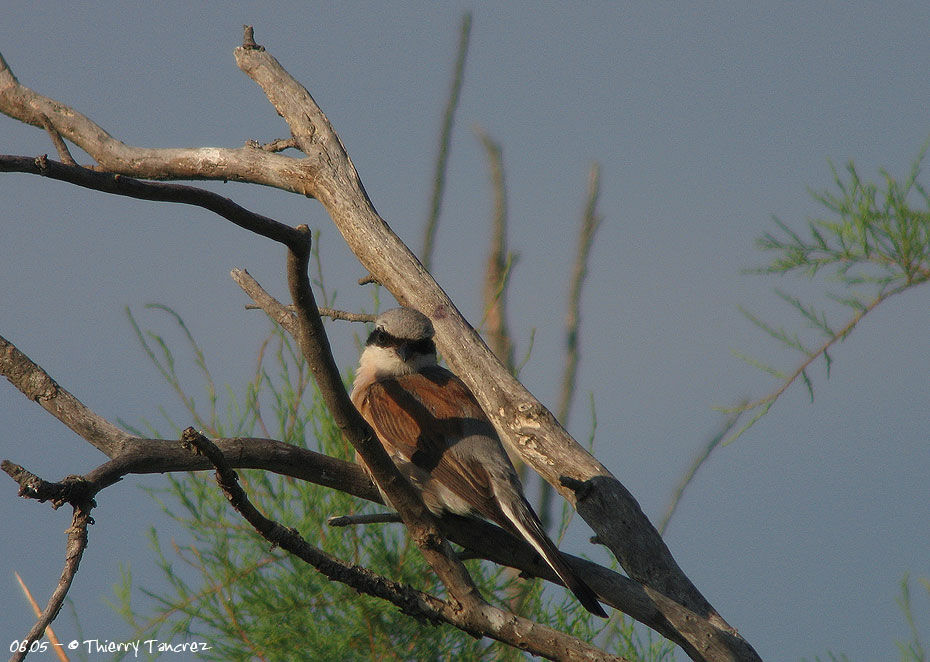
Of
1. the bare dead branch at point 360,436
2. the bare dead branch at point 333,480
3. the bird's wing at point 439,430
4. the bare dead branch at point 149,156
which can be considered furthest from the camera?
the bare dead branch at point 149,156

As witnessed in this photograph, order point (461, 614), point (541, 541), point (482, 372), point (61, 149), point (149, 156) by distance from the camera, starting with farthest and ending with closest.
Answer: point (149, 156)
point (482, 372)
point (541, 541)
point (461, 614)
point (61, 149)

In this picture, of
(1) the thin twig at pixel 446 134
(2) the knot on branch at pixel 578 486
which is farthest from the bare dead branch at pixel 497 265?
(2) the knot on branch at pixel 578 486

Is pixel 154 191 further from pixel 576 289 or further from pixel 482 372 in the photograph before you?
pixel 576 289

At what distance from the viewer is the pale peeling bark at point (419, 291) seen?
11.1 ft

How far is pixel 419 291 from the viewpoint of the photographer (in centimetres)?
420

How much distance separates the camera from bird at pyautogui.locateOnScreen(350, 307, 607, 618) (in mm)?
3154

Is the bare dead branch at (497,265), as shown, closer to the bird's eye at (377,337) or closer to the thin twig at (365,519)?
the bird's eye at (377,337)

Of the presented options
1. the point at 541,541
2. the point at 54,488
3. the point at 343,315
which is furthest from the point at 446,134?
the point at 54,488

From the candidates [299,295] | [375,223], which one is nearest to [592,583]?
[299,295]

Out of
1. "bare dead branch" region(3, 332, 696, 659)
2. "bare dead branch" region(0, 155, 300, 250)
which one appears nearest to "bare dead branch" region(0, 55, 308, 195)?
"bare dead branch" region(3, 332, 696, 659)

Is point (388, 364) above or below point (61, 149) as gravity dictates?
above

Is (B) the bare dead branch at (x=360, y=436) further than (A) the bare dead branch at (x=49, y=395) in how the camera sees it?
No

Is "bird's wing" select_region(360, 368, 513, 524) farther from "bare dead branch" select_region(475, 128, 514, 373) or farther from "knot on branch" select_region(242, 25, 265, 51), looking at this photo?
"knot on branch" select_region(242, 25, 265, 51)

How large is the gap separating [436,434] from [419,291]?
892 millimetres
